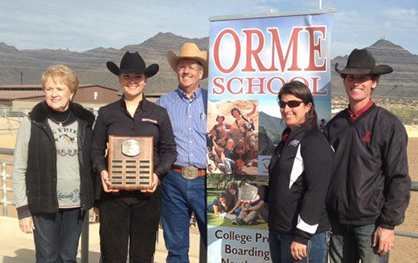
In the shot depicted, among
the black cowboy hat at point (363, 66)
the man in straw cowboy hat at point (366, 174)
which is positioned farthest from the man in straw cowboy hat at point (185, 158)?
the black cowboy hat at point (363, 66)

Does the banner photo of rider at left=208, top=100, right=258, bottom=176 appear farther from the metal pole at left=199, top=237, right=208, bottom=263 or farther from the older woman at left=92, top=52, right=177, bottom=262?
the metal pole at left=199, top=237, right=208, bottom=263

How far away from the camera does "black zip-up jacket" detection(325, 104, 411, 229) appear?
3.05 metres

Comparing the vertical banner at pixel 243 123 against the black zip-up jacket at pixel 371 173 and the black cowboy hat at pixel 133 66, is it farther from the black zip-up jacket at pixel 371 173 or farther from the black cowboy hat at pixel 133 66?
the black zip-up jacket at pixel 371 173

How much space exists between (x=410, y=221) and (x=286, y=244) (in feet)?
30.0

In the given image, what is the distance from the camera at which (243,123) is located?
4.16 m

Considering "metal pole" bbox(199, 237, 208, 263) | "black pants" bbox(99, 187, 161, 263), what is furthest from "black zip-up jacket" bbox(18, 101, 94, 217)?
"metal pole" bbox(199, 237, 208, 263)

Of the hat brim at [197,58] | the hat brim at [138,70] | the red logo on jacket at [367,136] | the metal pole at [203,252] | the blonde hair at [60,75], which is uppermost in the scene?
the hat brim at [197,58]

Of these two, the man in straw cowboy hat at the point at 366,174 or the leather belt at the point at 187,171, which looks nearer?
the man in straw cowboy hat at the point at 366,174

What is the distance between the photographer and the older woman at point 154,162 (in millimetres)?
3707

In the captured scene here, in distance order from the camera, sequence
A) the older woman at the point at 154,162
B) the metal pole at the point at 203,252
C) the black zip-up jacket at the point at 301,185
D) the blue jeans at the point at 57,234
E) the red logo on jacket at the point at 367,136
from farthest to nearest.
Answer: the metal pole at the point at 203,252
the older woman at the point at 154,162
the blue jeans at the point at 57,234
the red logo on jacket at the point at 367,136
the black zip-up jacket at the point at 301,185

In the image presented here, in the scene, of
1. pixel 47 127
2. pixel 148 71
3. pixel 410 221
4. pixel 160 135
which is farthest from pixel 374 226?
pixel 410 221

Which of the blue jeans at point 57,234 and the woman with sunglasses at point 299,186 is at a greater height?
the woman with sunglasses at point 299,186

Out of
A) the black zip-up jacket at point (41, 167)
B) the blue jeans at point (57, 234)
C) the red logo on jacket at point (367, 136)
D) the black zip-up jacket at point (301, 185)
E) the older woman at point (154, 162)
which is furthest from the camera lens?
the older woman at point (154, 162)

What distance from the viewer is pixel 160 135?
150 inches
